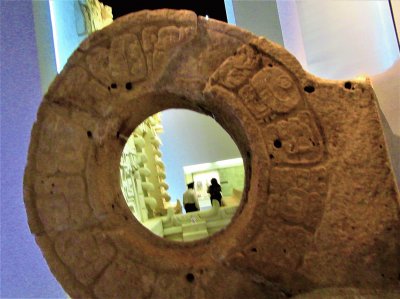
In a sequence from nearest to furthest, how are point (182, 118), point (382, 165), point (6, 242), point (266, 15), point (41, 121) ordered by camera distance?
point (382, 165) < point (41, 121) < point (6, 242) < point (266, 15) < point (182, 118)

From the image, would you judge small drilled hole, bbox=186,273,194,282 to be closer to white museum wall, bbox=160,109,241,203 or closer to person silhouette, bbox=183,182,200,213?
person silhouette, bbox=183,182,200,213

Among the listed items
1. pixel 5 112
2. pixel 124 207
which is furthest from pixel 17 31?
pixel 124 207

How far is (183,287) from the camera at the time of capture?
1.48m

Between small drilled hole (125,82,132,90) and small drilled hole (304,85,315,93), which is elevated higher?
small drilled hole (125,82,132,90)

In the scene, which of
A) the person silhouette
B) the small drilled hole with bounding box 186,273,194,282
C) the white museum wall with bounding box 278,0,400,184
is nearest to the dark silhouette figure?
the person silhouette

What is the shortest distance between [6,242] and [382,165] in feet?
9.08

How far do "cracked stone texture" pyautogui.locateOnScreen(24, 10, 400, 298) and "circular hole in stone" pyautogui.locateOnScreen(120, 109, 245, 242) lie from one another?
6.10 ft

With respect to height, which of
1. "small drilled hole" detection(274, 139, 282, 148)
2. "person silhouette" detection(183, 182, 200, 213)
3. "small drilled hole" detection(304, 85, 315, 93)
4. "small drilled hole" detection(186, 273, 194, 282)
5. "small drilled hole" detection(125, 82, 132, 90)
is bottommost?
"small drilled hole" detection(186, 273, 194, 282)

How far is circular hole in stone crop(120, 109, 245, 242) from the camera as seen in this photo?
365cm

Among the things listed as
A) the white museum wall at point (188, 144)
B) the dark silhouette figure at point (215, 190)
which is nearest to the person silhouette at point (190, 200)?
the dark silhouette figure at point (215, 190)

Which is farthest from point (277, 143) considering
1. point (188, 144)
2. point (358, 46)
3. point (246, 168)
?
point (188, 144)

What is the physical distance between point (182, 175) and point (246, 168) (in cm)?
271

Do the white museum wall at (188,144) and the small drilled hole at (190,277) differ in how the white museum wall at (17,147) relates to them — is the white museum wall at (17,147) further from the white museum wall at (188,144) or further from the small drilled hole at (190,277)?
the white museum wall at (188,144)

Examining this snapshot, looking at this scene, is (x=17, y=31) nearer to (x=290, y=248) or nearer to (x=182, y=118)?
(x=182, y=118)
